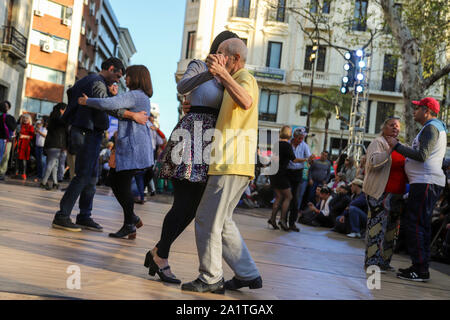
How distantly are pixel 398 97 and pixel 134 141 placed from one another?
37598mm

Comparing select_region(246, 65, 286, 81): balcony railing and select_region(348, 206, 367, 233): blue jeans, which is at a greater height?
select_region(246, 65, 286, 81): balcony railing

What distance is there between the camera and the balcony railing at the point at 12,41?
2688 centimetres

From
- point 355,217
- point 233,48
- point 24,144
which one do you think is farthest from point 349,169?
point 233,48

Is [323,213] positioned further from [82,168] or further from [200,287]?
[200,287]

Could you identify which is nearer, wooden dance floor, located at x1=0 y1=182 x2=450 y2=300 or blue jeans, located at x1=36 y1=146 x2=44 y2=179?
wooden dance floor, located at x1=0 y1=182 x2=450 y2=300

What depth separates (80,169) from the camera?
639 centimetres

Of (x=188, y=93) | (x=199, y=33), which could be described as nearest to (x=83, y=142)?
(x=188, y=93)

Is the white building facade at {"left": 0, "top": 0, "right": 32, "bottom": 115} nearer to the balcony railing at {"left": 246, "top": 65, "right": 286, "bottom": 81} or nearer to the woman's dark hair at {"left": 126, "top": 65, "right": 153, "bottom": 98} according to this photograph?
the balcony railing at {"left": 246, "top": 65, "right": 286, "bottom": 81}

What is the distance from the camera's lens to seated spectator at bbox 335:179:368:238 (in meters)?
11.1

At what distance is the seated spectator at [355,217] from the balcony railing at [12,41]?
67.3ft

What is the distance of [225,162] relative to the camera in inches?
152

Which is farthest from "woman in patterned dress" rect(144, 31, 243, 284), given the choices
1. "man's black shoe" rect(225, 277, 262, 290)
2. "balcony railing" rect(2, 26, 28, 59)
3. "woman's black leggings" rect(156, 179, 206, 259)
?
"balcony railing" rect(2, 26, 28, 59)

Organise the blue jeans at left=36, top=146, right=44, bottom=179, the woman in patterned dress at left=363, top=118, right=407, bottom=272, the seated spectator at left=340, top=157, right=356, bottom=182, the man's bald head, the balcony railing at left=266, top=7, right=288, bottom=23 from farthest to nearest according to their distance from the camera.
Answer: the balcony railing at left=266, top=7, right=288, bottom=23
the blue jeans at left=36, top=146, right=44, bottom=179
the seated spectator at left=340, top=157, right=356, bottom=182
the woman in patterned dress at left=363, top=118, right=407, bottom=272
the man's bald head

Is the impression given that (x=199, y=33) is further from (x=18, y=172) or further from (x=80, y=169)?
(x=80, y=169)
